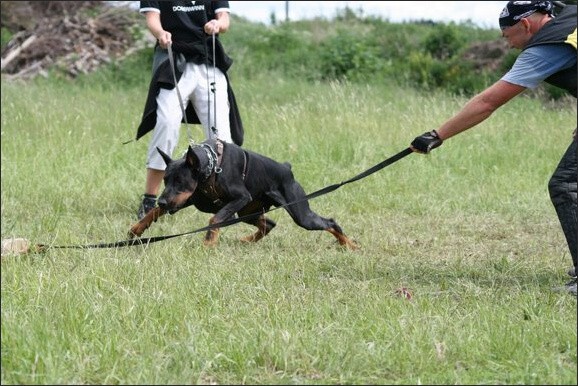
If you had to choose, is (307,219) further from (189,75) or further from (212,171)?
(189,75)

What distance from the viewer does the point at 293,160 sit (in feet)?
30.5

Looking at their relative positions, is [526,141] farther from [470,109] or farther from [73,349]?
[73,349]

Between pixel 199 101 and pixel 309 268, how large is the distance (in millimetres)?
2027

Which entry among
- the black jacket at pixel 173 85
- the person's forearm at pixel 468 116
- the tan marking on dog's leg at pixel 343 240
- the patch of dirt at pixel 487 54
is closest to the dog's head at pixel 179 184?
the tan marking on dog's leg at pixel 343 240

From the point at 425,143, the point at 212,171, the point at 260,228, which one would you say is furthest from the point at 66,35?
the point at 425,143

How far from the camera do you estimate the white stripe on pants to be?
22.5 feet

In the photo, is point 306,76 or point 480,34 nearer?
point 306,76

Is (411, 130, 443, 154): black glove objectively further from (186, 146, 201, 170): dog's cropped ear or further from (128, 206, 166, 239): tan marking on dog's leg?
(128, 206, 166, 239): tan marking on dog's leg

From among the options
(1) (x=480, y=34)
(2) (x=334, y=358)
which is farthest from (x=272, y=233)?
(1) (x=480, y=34)

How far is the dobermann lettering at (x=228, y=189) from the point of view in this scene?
5656mm

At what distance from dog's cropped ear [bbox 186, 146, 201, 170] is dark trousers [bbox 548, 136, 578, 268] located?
2.03 m

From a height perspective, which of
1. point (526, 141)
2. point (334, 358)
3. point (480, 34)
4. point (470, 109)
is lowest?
point (480, 34)

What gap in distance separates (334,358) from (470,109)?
6.40 feet

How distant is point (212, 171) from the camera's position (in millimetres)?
5766
